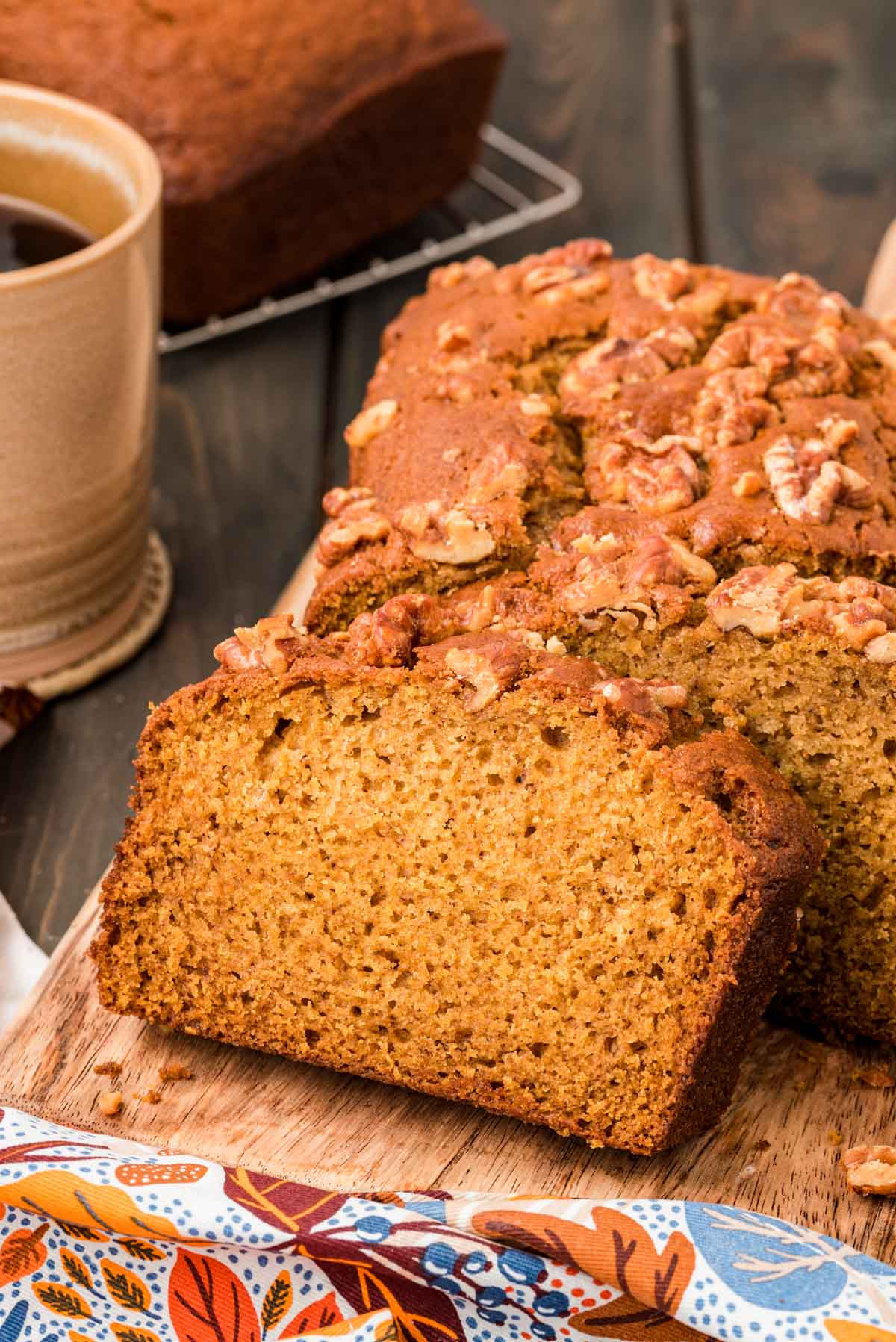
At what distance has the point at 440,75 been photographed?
3.60 metres

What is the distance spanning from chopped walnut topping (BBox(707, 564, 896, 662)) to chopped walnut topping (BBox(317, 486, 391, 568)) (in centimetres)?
49

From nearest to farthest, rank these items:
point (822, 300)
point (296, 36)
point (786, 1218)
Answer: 1. point (786, 1218)
2. point (822, 300)
3. point (296, 36)

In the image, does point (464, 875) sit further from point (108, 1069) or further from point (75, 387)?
point (75, 387)

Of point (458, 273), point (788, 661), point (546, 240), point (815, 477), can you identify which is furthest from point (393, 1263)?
point (546, 240)

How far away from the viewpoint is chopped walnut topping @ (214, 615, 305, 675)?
2.08m

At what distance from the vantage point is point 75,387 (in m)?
2.57

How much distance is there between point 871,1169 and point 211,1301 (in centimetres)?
79

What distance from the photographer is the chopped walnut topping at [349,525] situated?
2314 millimetres

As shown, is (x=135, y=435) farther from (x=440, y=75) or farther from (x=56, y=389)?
(x=440, y=75)

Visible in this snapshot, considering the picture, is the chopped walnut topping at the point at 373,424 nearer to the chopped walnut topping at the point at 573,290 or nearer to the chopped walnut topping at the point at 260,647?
the chopped walnut topping at the point at 573,290

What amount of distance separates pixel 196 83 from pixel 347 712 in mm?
1748

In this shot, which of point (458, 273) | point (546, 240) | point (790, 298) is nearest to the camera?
point (790, 298)

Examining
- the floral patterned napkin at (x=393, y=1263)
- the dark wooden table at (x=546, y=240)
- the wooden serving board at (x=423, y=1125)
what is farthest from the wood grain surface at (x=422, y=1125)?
the dark wooden table at (x=546, y=240)

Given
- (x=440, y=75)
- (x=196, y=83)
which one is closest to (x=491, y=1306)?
(x=196, y=83)
